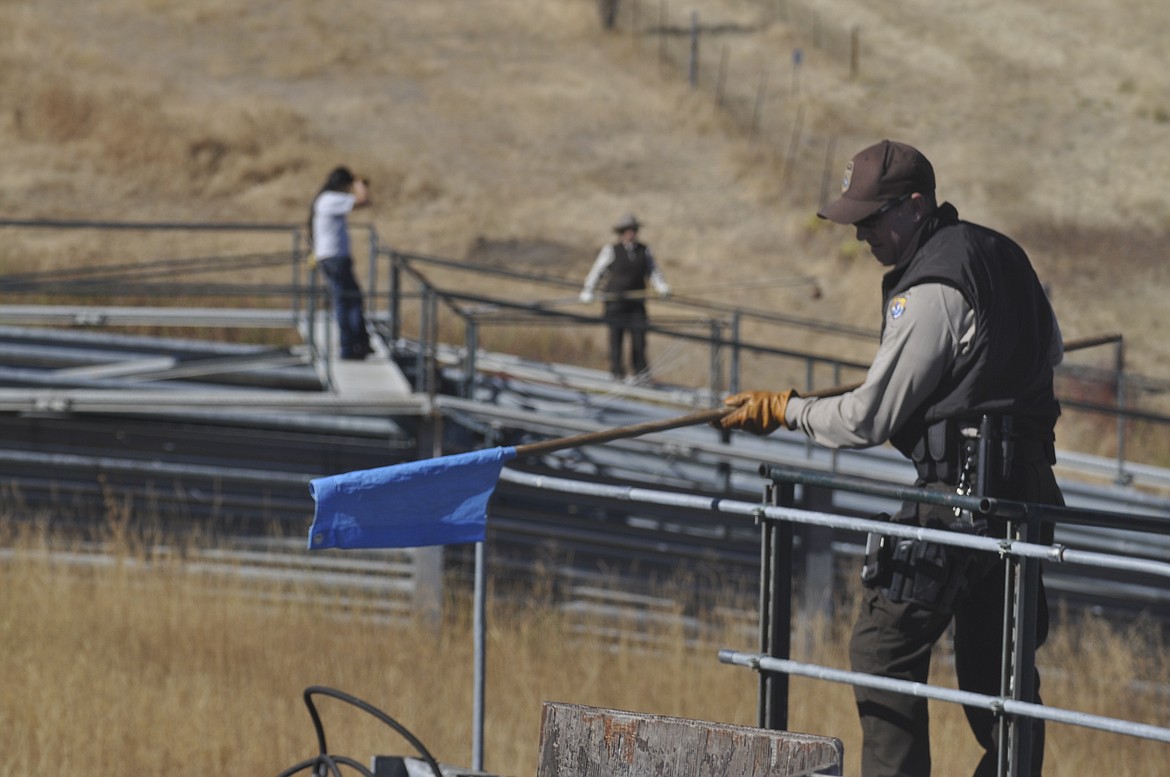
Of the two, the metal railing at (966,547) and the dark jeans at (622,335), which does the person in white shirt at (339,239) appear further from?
the metal railing at (966,547)

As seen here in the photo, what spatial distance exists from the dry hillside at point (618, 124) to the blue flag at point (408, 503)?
24310 millimetres

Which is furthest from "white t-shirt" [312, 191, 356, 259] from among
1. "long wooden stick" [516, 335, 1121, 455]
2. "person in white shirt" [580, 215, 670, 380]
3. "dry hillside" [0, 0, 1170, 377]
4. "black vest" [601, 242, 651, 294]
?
"dry hillside" [0, 0, 1170, 377]

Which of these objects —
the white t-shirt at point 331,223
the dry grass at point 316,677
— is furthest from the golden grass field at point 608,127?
the dry grass at point 316,677

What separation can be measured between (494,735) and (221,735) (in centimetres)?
127

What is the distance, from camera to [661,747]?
3766 mm

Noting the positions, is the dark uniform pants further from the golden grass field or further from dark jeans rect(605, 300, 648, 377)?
the golden grass field

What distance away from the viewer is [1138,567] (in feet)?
12.0

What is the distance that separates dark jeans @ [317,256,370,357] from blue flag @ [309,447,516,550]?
8.24m

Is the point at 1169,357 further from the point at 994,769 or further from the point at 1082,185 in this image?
the point at 994,769

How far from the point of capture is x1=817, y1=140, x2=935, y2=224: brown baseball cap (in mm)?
4473

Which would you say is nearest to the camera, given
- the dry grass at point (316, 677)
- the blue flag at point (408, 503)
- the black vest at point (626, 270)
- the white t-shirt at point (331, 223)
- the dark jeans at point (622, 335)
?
the blue flag at point (408, 503)

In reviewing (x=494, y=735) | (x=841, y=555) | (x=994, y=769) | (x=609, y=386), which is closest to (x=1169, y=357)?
(x=609, y=386)

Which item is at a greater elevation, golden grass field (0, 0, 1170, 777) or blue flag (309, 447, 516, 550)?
golden grass field (0, 0, 1170, 777)

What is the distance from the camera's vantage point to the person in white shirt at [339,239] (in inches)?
499
